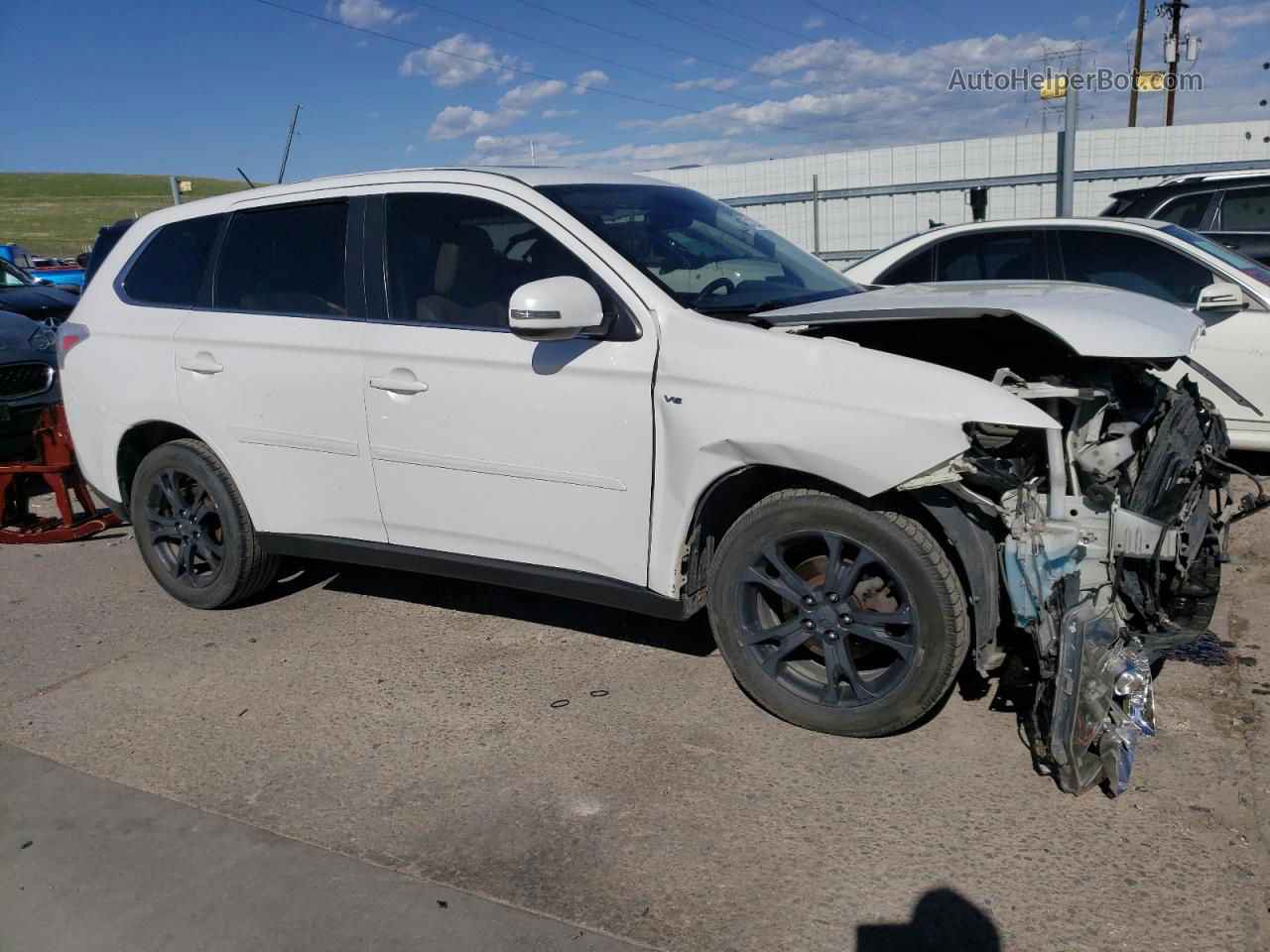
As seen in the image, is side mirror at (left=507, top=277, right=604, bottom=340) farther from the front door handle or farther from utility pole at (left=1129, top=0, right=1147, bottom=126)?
utility pole at (left=1129, top=0, right=1147, bottom=126)

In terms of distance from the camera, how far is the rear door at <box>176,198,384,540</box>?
4293mm

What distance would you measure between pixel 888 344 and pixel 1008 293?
433 millimetres

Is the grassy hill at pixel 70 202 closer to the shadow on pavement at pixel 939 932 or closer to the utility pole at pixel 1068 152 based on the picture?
the utility pole at pixel 1068 152

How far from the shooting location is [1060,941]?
99.3 inches

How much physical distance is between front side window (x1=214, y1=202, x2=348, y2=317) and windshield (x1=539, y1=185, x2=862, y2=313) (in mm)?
1010

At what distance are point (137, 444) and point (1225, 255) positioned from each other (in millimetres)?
6235

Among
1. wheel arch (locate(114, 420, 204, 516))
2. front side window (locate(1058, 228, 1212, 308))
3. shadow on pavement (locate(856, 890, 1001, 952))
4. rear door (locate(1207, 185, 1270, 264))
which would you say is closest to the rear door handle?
wheel arch (locate(114, 420, 204, 516))

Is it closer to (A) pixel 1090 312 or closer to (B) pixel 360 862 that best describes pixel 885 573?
(A) pixel 1090 312

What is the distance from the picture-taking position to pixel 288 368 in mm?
4391

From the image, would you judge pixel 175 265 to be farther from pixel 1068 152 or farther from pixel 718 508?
pixel 1068 152

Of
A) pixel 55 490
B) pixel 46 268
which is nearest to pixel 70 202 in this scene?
pixel 46 268

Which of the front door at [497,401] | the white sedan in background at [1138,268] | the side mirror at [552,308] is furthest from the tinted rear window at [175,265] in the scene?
the white sedan in background at [1138,268]

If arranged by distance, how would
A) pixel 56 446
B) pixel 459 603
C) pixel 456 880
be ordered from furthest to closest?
pixel 56 446
pixel 459 603
pixel 456 880

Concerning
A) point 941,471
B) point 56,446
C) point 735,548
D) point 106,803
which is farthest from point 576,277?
point 56,446
